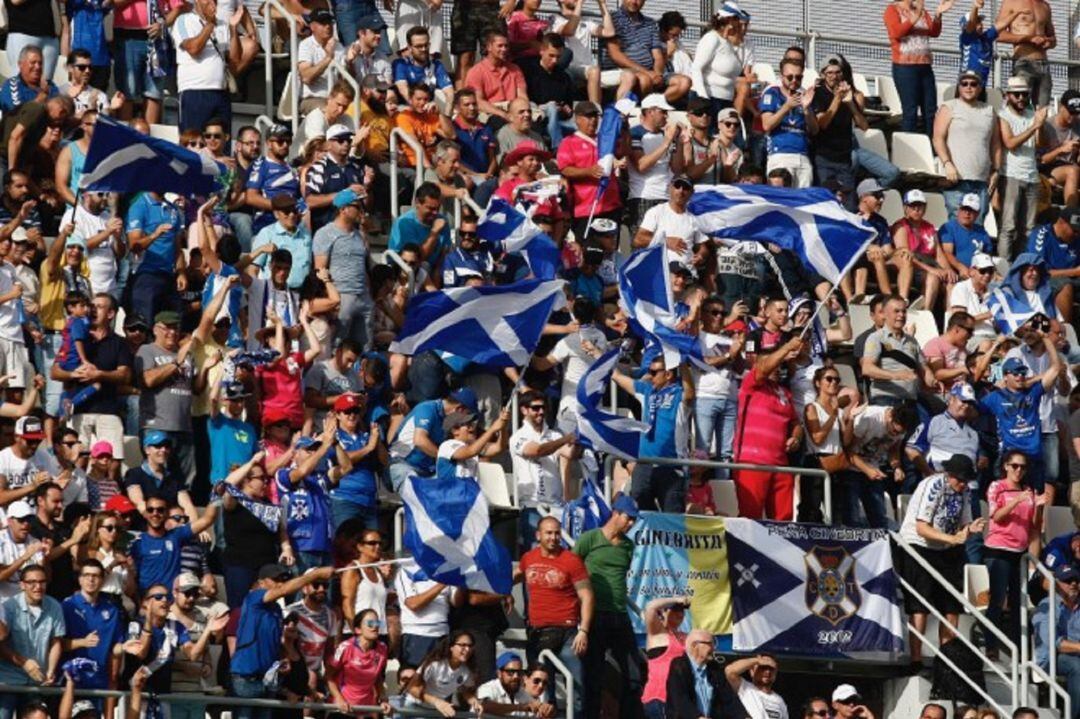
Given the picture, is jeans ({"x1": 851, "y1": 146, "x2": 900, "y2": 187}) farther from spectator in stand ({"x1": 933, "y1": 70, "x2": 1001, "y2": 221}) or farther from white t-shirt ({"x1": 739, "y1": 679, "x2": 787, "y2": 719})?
white t-shirt ({"x1": 739, "y1": 679, "x2": 787, "y2": 719})

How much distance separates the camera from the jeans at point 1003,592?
27.7m

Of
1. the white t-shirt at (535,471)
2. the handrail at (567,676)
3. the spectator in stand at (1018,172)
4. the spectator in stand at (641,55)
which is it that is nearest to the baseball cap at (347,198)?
the white t-shirt at (535,471)

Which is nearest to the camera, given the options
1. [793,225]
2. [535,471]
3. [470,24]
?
[535,471]

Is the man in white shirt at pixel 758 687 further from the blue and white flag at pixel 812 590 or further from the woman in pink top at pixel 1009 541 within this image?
the woman in pink top at pixel 1009 541

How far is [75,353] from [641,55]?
333 inches

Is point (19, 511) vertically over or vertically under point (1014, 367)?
under

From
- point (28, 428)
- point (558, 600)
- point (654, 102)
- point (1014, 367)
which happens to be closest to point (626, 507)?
point (558, 600)

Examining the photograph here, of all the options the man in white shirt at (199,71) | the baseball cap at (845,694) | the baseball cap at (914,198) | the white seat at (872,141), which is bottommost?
the baseball cap at (845,694)

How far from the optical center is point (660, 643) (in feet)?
84.8

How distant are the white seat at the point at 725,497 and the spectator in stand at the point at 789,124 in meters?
4.30

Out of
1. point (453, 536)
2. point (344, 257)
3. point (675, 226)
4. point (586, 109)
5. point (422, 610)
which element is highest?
point (586, 109)

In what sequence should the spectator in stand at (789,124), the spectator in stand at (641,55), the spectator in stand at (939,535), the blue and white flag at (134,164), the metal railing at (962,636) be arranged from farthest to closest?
the spectator in stand at (641,55), the spectator in stand at (789,124), the spectator in stand at (939,535), the metal railing at (962,636), the blue and white flag at (134,164)

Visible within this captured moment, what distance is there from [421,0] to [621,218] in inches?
117

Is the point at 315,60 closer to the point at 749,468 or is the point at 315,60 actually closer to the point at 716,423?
the point at 716,423
